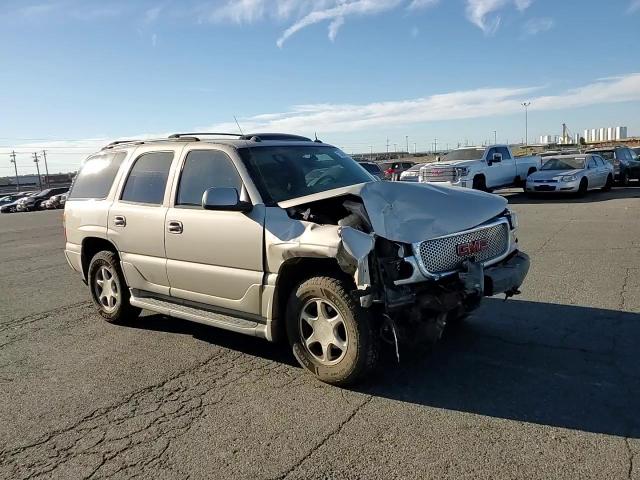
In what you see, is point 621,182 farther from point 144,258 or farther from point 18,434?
point 18,434

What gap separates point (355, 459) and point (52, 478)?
1759 mm

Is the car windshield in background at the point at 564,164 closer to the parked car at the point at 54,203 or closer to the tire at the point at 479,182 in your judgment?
the tire at the point at 479,182

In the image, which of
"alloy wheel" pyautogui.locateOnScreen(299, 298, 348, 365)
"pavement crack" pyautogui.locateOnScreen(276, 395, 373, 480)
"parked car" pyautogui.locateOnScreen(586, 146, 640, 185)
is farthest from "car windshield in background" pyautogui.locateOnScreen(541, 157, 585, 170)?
"pavement crack" pyautogui.locateOnScreen(276, 395, 373, 480)

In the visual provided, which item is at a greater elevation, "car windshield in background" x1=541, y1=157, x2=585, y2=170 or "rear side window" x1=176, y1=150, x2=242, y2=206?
"rear side window" x1=176, y1=150, x2=242, y2=206

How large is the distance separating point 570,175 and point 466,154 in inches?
143

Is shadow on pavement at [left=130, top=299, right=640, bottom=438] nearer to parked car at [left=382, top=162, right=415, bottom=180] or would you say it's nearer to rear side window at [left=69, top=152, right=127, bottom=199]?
rear side window at [left=69, top=152, right=127, bottom=199]

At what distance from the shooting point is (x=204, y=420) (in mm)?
3750

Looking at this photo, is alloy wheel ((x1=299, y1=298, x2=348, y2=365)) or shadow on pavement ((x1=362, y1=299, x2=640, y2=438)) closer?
shadow on pavement ((x1=362, y1=299, x2=640, y2=438))

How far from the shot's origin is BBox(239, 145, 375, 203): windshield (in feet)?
15.6

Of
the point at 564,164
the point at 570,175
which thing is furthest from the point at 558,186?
the point at 564,164

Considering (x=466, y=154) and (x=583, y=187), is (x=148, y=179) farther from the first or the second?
(x=583, y=187)

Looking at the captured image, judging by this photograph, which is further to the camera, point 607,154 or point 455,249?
point 607,154

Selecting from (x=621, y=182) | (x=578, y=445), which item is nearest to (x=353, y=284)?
(x=578, y=445)

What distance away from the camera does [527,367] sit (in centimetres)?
Result: 434
